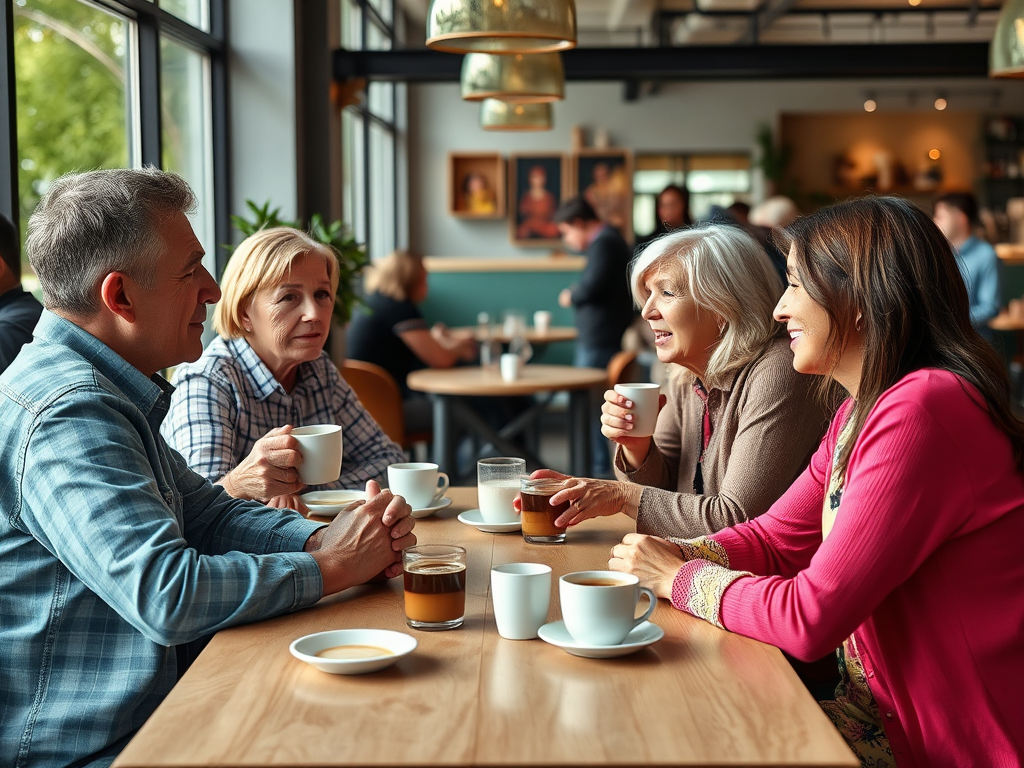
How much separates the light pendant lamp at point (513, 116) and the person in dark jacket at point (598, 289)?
95 centimetres

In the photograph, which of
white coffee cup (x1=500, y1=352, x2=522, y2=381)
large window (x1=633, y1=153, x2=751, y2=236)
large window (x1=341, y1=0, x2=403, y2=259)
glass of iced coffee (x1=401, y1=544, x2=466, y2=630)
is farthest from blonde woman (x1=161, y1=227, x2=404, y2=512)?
large window (x1=633, y1=153, x2=751, y2=236)

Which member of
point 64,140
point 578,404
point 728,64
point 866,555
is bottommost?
point 578,404

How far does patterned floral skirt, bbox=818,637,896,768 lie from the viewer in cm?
153

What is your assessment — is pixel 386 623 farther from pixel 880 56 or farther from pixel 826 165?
pixel 826 165

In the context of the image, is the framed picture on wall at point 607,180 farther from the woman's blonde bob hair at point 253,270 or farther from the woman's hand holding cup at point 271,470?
the woman's hand holding cup at point 271,470

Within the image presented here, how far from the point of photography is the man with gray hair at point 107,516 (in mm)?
1316

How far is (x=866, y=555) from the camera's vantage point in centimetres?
135

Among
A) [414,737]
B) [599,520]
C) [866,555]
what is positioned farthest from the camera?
[599,520]

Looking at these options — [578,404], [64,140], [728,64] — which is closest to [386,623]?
[64,140]

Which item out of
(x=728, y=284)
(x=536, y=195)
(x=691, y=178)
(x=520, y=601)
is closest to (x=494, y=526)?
(x=520, y=601)

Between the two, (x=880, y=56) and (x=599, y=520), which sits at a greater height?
(x=880, y=56)

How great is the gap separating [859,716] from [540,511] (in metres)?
0.60

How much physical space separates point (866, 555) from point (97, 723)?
3.32 feet

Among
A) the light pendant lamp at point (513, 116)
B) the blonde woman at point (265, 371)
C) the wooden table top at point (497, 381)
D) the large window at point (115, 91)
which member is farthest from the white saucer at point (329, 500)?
the light pendant lamp at point (513, 116)
